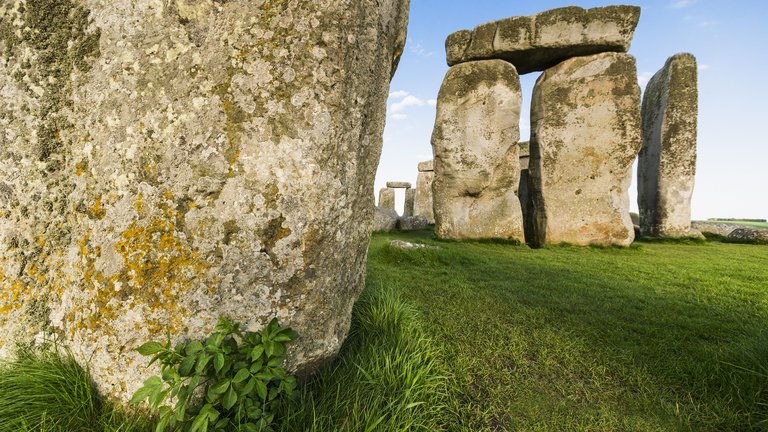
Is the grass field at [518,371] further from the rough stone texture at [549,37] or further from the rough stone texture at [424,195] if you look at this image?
the rough stone texture at [424,195]

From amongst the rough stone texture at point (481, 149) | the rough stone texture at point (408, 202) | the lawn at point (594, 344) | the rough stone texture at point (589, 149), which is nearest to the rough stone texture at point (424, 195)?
the rough stone texture at point (408, 202)

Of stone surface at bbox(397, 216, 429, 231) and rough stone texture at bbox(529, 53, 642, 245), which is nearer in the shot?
rough stone texture at bbox(529, 53, 642, 245)

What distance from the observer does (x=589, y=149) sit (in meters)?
7.49

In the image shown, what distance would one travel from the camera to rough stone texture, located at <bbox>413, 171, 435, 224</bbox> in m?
17.3

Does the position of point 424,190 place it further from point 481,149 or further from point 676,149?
point 676,149

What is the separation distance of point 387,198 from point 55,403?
60.5 feet

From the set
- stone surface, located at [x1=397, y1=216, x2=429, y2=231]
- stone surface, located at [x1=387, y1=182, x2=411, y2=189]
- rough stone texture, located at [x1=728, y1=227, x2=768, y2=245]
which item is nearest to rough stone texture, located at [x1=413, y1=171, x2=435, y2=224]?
stone surface, located at [x1=387, y1=182, x2=411, y2=189]

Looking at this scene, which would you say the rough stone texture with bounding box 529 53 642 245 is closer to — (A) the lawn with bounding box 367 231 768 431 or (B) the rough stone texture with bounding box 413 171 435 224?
(A) the lawn with bounding box 367 231 768 431

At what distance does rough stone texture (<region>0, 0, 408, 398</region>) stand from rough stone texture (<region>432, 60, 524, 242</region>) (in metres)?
6.67

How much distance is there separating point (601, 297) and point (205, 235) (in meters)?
3.72

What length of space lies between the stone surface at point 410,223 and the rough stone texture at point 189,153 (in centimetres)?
944

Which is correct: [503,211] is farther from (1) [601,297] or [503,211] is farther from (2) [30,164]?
(2) [30,164]


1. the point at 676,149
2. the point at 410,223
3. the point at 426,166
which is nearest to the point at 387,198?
the point at 426,166

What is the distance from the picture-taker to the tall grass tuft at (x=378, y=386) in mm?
1495
